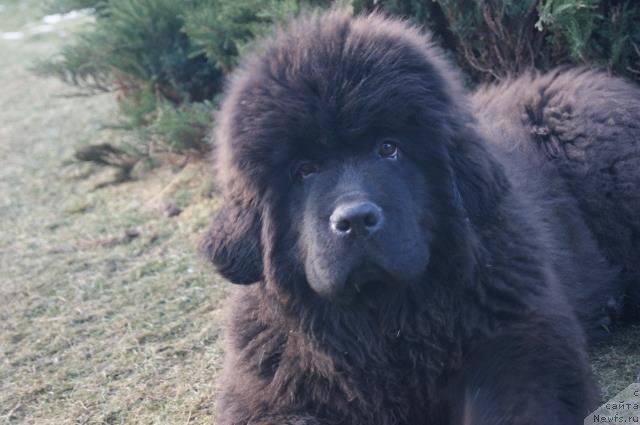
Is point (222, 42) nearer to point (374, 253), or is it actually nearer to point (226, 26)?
point (226, 26)

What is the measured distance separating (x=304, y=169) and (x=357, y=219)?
385mm

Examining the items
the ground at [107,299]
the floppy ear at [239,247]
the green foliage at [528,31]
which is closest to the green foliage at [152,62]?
the ground at [107,299]

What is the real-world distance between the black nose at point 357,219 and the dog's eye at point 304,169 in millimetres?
290

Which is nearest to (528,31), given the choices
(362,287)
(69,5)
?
(362,287)

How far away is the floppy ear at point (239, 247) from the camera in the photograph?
324 cm

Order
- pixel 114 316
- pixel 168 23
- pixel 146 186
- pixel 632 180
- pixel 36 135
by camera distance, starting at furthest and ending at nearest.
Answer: pixel 36 135 → pixel 146 186 → pixel 168 23 → pixel 114 316 → pixel 632 180

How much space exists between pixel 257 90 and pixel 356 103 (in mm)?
400

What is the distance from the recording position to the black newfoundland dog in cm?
294

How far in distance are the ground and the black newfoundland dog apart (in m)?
0.60

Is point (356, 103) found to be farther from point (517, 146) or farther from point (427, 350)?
point (517, 146)

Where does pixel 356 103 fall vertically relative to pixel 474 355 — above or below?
above

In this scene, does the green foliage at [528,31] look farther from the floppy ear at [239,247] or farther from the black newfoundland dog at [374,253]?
the floppy ear at [239,247]

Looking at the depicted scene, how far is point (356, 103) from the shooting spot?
9.76 ft

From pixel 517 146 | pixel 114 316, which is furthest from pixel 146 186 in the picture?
pixel 517 146
